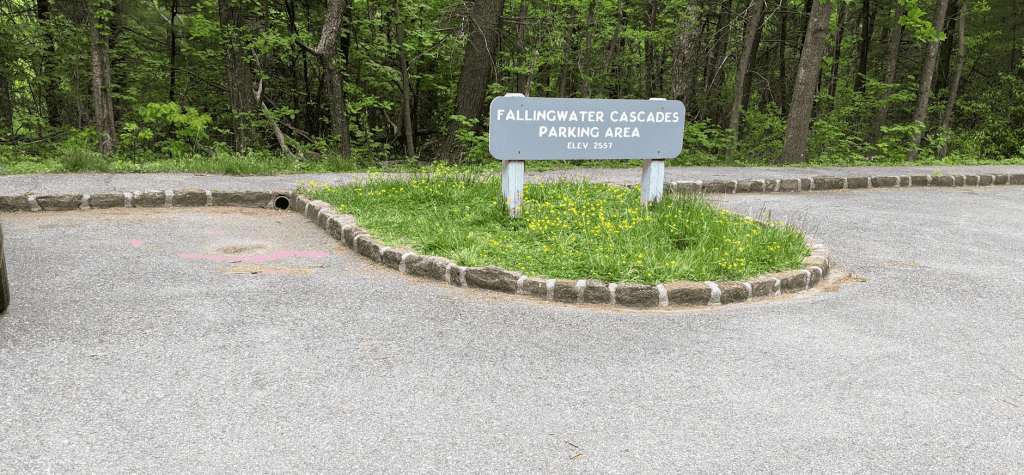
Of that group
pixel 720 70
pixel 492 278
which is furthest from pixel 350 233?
pixel 720 70

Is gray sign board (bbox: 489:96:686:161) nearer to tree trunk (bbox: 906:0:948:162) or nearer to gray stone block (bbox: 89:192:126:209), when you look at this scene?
gray stone block (bbox: 89:192:126:209)

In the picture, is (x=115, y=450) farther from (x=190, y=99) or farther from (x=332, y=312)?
(x=190, y=99)

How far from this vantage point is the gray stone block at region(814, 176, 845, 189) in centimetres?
1120

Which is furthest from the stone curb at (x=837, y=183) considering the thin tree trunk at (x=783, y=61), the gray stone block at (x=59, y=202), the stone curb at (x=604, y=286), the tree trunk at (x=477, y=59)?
the thin tree trunk at (x=783, y=61)

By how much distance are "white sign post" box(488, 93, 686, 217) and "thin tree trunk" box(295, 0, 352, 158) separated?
6831 mm

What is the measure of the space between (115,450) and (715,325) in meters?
3.49

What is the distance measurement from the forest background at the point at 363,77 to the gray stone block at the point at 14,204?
2.37 metres

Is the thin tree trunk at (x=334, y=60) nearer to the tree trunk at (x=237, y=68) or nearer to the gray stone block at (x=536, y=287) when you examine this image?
the tree trunk at (x=237, y=68)

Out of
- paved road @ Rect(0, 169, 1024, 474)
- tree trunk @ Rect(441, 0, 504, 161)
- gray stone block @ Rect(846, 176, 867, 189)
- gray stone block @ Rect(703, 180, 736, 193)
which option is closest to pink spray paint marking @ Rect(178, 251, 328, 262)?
paved road @ Rect(0, 169, 1024, 474)

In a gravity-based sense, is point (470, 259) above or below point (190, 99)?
below

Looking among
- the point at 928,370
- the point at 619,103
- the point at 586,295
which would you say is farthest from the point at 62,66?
the point at 928,370

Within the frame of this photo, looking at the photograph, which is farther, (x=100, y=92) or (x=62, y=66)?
(x=62, y=66)

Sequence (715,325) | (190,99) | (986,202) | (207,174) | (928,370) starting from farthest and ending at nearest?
(190,99) → (986,202) → (207,174) → (715,325) → (928,370)

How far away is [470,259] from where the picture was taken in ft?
17.5
